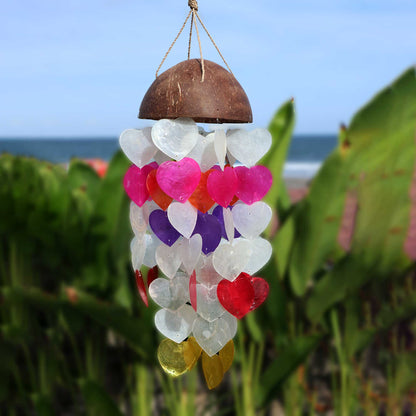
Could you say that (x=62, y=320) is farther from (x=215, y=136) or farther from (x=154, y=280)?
(x=215, y=136)

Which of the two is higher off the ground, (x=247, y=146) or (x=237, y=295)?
(x=247, y=146)

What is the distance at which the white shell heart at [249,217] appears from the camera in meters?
0.58

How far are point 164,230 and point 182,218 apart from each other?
0.15 feet

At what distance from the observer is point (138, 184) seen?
58cm

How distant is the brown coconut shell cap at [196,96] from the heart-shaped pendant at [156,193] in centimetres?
6

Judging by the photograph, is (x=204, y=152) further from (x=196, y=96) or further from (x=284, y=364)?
(x=284, y=364)

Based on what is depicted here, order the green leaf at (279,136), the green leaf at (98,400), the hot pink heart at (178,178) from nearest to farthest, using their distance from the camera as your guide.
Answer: the hot pink heart at (178,178) → the green leaf at (279,136) → the green leaf at (98,400)

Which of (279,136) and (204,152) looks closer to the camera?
(204,152)

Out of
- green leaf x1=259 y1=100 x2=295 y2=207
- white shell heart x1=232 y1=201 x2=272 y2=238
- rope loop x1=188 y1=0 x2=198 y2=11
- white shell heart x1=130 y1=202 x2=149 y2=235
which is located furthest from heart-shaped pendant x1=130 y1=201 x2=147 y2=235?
green leaf x1=259 y1=100 x2=295 y2=207

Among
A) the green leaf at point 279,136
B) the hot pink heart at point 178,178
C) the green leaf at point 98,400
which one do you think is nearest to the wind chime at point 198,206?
the hot pink heart at point 178,178

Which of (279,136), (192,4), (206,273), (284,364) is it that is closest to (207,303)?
(206,273)

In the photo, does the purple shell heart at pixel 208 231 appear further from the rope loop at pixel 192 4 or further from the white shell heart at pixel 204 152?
the rope loop at pixel 192 4

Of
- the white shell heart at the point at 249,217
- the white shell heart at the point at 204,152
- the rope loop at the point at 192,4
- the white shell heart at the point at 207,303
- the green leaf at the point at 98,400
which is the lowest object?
the green leaf at the point at 98,400

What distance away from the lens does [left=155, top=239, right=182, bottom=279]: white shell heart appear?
573 millimetres
